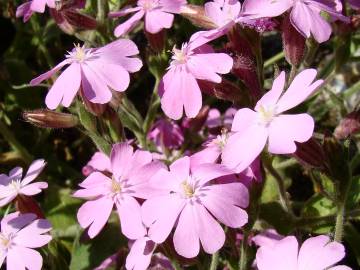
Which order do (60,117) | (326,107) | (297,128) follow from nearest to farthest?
(297,128) → (60,117) → (326,107)

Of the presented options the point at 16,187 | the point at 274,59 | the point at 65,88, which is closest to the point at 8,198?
the point at 16,187

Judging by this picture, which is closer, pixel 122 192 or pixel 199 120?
pixel 122 192

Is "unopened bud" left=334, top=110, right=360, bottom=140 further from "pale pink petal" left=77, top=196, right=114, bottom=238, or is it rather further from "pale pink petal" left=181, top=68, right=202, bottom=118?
"pale pink petal" left=77, top=196, right=114, bottom=238

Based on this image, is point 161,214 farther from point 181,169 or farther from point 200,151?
point 200,151

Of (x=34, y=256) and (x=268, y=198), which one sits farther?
(x=268, y=198)

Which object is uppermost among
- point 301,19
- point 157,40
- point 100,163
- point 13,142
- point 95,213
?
point 301,19

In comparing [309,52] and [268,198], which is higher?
[309,52]

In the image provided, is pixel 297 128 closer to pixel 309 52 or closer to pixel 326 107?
pixel 309 52

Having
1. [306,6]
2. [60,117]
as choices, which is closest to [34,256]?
[60,117]
